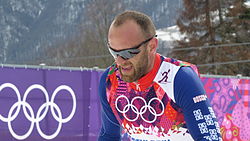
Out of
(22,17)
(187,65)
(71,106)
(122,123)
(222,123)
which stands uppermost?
(22,17)

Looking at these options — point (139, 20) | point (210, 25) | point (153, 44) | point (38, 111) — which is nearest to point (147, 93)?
point (153, 44)

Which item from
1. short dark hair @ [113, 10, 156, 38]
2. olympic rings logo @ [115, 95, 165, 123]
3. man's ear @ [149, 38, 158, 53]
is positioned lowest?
olympic rings logo @ [115, 95, 165, 123]

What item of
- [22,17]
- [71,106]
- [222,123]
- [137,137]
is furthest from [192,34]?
[22,17]

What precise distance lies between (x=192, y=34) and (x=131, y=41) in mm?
32226

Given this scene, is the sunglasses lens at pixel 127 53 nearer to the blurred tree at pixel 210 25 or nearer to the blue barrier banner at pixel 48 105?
the blue barrier banner at pixel 48 105

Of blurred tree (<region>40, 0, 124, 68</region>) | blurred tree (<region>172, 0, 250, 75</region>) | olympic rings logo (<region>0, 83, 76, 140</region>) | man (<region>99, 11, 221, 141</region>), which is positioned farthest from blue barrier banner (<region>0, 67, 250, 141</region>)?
blurred tree (<region>172, 0, 250, 75</region>)

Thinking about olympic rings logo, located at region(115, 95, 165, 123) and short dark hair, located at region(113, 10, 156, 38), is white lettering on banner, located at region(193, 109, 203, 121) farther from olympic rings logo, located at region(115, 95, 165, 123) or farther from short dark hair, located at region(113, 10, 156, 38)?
short dark hair, located at region(113, 10, 156, 38)

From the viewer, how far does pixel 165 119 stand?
2.53 metres

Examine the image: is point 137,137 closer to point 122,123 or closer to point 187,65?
point 122,123

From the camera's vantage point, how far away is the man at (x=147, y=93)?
2223 millimetres

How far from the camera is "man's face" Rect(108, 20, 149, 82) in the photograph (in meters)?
2.20

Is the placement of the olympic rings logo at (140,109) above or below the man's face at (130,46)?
below

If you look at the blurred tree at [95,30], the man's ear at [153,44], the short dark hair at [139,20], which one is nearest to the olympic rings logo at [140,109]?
the man's ear at [153,44]

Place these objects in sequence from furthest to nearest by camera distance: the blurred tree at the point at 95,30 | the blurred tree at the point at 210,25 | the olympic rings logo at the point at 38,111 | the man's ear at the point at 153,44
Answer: the blurred tree at the point at 210,25 → the blurred tree at the point at 95,30 → the olympic rings logo at the point at 38,111 → the man's ear at the point at 153,44
